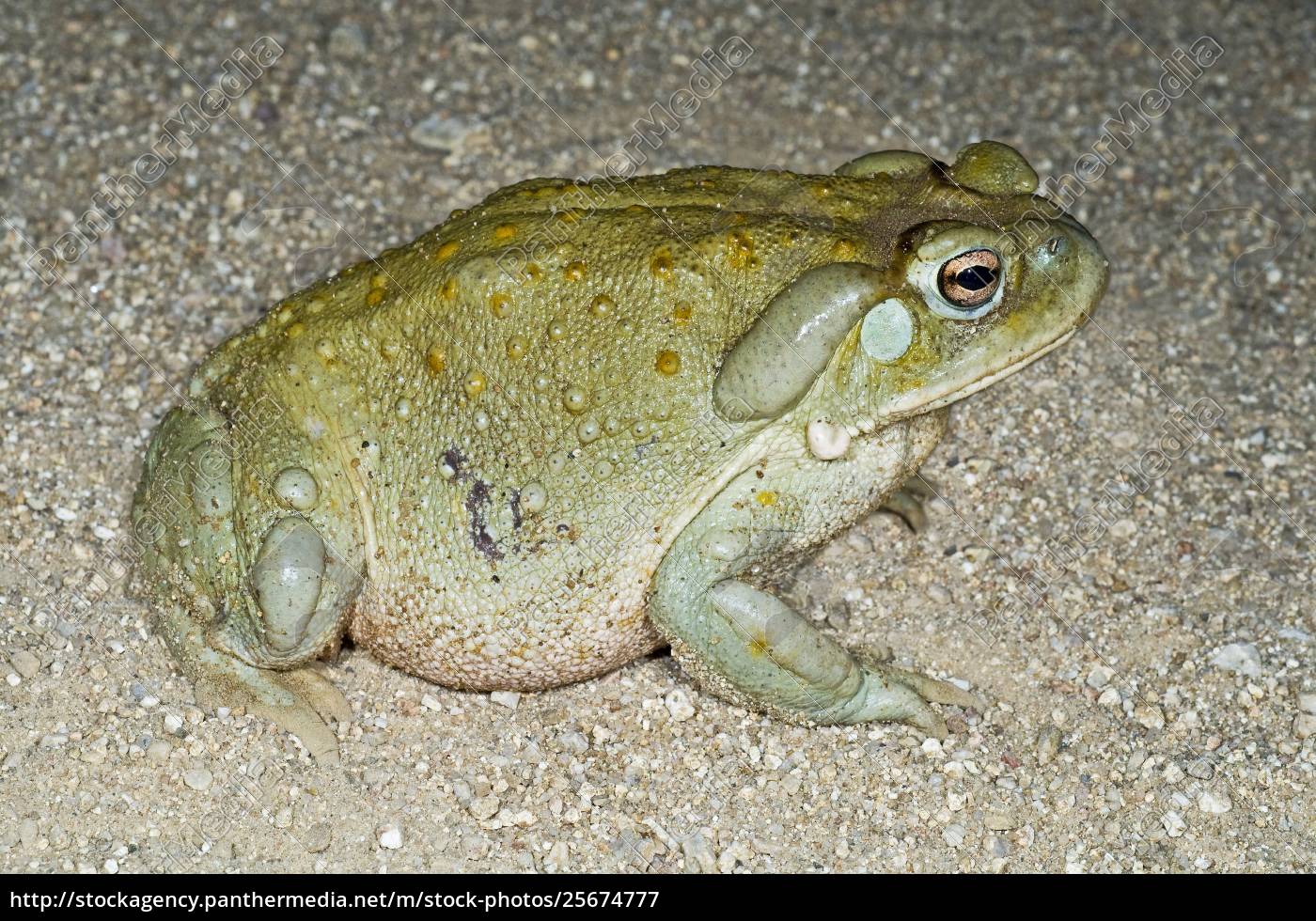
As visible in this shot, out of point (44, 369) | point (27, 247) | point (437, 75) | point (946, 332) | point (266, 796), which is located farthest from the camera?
point (437, 75)

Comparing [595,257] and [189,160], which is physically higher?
[595,257]

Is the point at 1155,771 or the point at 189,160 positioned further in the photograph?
the point at 189,160

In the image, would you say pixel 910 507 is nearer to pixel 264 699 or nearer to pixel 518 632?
→ pixel 518 632

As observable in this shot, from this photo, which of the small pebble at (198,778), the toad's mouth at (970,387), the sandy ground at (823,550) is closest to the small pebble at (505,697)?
the sandy ground at (823,550)

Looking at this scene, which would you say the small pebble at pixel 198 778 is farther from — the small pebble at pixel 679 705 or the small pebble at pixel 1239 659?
the small pebble at pixel 1239 659

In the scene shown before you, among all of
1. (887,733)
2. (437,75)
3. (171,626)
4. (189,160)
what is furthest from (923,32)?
(171,626)

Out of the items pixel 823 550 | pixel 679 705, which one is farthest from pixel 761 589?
pixel 679 705

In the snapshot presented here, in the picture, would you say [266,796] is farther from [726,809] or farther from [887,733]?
[887,733]
